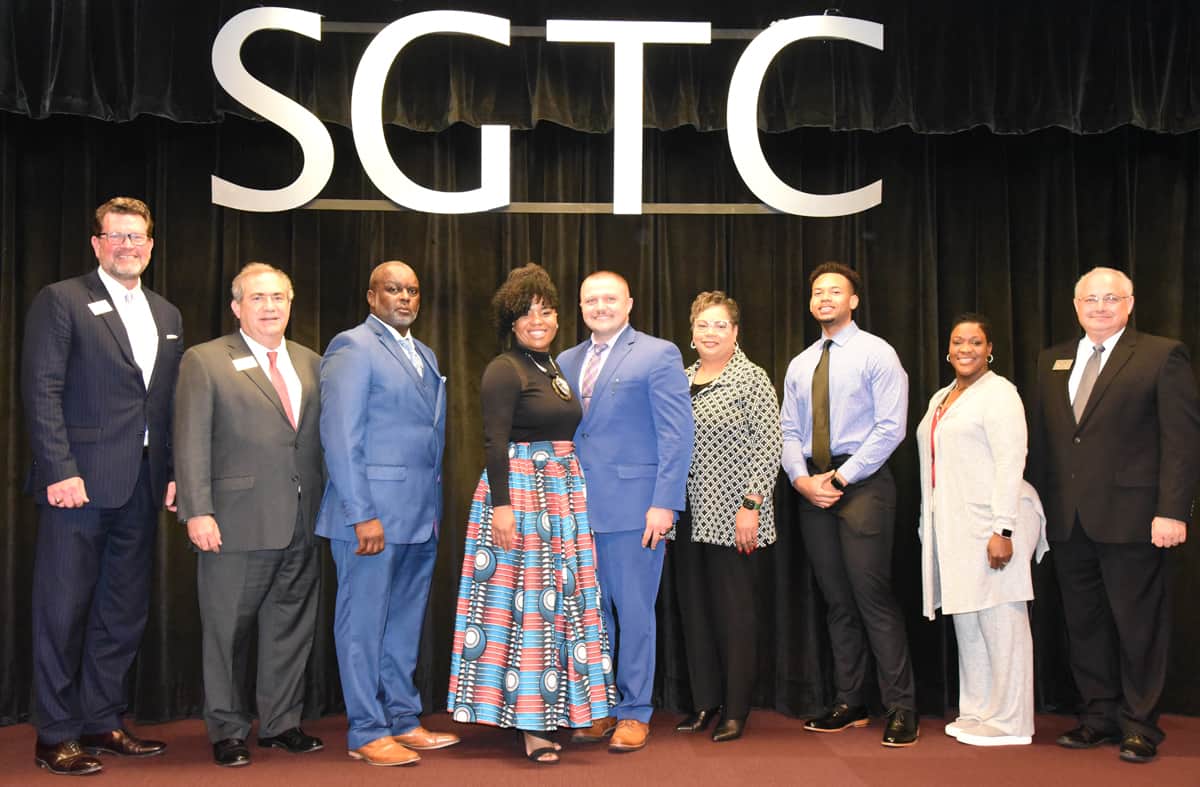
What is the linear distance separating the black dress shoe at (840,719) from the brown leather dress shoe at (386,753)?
1655 mm

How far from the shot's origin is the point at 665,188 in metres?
5.20

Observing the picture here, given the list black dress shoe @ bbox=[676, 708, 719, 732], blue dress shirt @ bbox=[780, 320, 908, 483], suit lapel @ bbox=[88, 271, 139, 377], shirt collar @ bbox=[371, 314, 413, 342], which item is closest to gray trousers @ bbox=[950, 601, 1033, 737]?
blue dress shirt @ bbox=[780, 320, 908, 483]

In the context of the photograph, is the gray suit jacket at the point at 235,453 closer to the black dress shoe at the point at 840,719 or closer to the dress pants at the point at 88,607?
the dress pants at the point at 88,607

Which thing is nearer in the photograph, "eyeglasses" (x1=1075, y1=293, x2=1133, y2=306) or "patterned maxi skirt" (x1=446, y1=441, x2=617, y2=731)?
"patterned maxi skirt" (x1=446, y1=441, x2=617, y2=731)

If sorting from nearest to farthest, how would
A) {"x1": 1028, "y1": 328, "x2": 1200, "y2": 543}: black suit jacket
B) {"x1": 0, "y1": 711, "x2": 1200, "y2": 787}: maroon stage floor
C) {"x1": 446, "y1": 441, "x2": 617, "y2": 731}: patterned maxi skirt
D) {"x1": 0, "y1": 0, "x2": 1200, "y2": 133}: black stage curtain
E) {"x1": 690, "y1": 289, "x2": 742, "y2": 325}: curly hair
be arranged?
1. {"x1": 0, "y1": 711, "x2": 1200, "y2": 787}: maroon stage floor
2. {"x1": 446, "y1": 441, "x2": 617, "y2": 731}: patterned maxi skirt
3. {"x1": 1028, "y1": 328, "x2": 1200, "y2": 543}: black suit jacket
4. {"x1": 690, "y1": 289, "x2": 742, "y2": 325}: curly hair
5. {"x1": 0, "y1": 0, "x2": 1200, "y2": 133}: black stage curtain

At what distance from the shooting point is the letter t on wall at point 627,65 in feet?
15.0

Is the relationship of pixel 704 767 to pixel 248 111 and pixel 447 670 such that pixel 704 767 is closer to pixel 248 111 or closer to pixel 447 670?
pixel 447 670

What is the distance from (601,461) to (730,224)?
63.7 inches

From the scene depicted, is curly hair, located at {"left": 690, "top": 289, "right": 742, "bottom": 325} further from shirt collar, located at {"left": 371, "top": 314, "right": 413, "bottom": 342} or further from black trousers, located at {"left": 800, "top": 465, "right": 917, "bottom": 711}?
shirt collar, located at {"left": 371, "top": 314, "right": 413, "bottom": 342}

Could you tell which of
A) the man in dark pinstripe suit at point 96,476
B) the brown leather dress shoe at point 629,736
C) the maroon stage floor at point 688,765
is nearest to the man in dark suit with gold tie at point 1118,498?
the maroon stage floor at point 688,765

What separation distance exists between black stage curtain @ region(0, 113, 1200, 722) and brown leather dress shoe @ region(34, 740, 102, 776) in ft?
2.87

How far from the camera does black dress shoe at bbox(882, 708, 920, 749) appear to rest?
423 cm

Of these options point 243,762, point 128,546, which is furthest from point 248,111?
point 243,762

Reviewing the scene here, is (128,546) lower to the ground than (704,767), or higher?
higher
